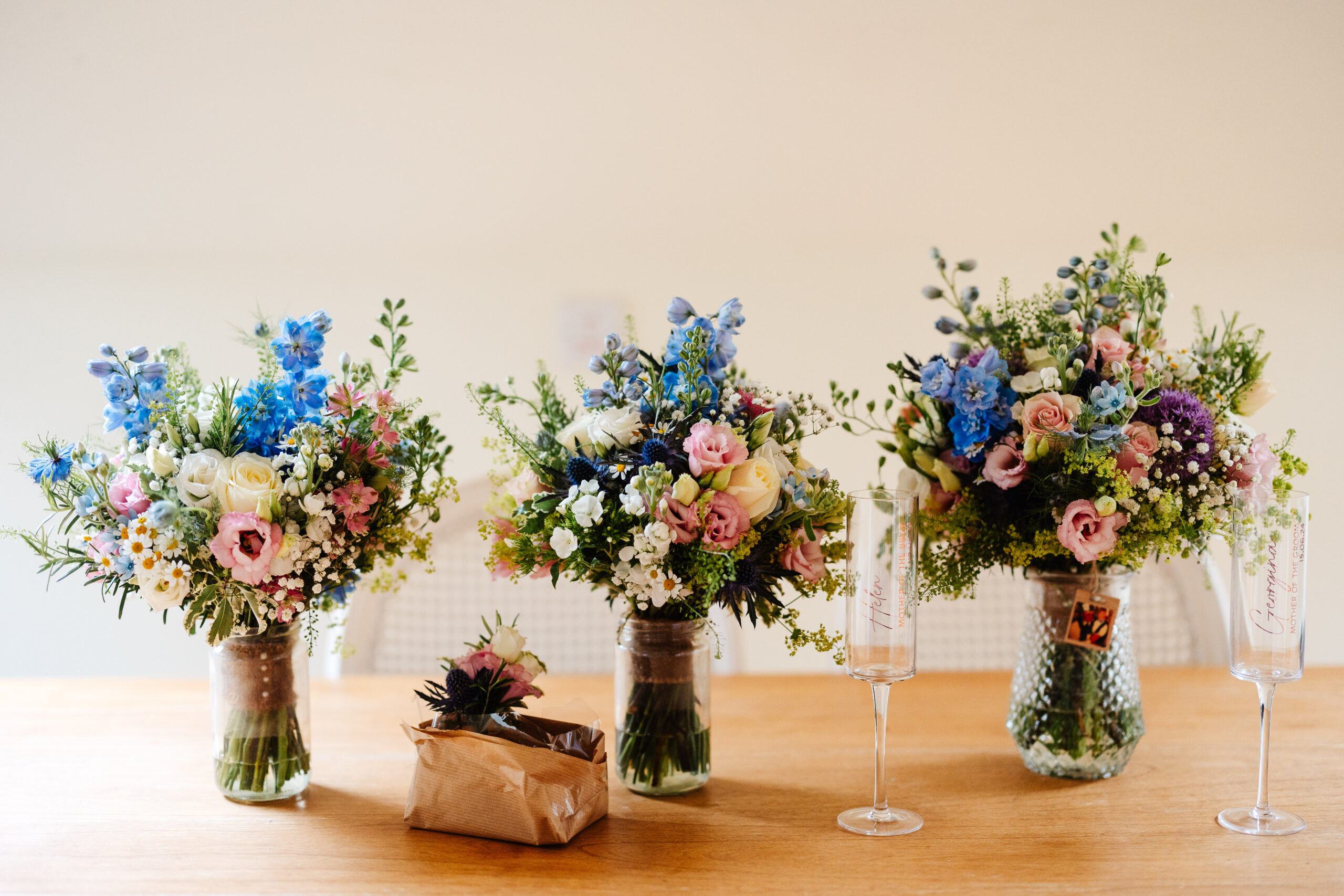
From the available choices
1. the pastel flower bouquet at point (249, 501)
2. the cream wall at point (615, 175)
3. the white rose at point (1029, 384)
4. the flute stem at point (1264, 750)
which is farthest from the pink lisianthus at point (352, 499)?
the cream wall at point (615, 175)

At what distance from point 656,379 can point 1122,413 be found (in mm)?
488

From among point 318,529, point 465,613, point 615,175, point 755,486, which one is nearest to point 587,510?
point 755,486

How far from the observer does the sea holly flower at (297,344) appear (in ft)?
3.61

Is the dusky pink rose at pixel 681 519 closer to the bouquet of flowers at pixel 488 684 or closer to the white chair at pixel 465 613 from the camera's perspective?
the bouquet of flowers at pixel 488 684

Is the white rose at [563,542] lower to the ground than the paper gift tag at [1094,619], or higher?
higher

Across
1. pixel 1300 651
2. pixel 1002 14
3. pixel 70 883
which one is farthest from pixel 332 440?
pixel 1002 14

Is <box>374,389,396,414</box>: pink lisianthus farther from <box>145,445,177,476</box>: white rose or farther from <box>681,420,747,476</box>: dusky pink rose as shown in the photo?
<box>681,420,747,476</box>: dusky pink rose

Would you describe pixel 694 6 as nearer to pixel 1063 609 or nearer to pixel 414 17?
pixel 414 17

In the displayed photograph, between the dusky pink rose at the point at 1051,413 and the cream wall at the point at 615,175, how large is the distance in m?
1.70

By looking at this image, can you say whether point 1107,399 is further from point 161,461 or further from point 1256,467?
point 161,461

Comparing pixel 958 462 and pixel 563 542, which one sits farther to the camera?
pixel 958 462

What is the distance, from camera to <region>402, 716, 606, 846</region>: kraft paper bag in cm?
103

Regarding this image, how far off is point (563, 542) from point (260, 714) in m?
0.39

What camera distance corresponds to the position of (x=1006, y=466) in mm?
1172
